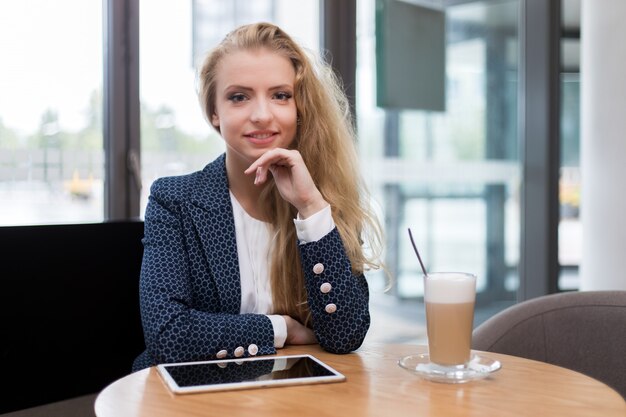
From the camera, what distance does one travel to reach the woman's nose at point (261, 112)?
64.4 inches

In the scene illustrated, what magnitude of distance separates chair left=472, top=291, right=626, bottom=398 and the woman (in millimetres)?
389

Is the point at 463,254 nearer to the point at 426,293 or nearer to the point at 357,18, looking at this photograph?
the point at 357,18

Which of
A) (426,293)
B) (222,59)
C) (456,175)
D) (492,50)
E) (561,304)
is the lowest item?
(561,304)

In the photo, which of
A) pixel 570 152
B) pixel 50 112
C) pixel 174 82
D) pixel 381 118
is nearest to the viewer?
pixel 50 112

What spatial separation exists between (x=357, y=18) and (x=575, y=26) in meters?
1.33

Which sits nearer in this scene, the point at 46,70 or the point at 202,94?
the point at 202,94

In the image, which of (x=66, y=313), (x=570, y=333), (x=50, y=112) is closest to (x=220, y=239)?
(x=66, y=313)

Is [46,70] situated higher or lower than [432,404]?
higher

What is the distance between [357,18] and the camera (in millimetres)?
3225

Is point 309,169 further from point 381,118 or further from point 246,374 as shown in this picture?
point 381,118

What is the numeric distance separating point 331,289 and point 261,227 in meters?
0.30

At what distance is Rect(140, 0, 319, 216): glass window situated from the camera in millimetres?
2520

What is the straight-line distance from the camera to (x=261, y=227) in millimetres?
1746

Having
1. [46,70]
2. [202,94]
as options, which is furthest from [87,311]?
[46,70]
